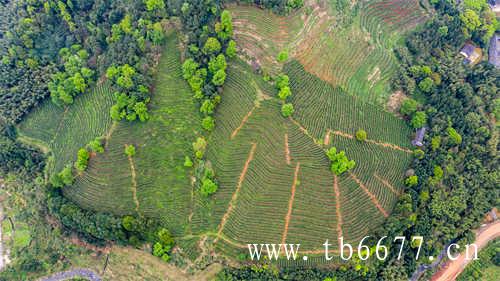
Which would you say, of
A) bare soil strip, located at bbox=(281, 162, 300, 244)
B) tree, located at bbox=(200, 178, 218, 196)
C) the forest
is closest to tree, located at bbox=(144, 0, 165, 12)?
the forest

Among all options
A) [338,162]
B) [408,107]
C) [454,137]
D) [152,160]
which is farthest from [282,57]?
[454,137]

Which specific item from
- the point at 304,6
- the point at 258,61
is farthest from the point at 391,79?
the point at 258,61

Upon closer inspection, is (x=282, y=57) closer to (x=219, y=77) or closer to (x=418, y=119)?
(x=219, y=77)

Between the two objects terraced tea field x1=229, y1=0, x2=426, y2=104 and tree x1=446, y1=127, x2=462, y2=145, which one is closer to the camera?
tree x1=446, y1=127, x2=462, y2=145

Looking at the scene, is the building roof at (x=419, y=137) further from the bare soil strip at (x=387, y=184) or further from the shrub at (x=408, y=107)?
the bare soil strip at (x=387, y=184)

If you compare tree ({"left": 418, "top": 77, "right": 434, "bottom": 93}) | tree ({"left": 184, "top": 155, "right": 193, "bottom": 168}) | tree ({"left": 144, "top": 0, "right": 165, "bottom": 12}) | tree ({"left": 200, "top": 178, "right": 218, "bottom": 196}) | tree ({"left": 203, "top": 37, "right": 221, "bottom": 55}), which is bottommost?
tree ({"left": 200, "top": 178, "right": 218, "bottom": 196})

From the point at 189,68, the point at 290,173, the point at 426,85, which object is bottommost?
the point at 290,173

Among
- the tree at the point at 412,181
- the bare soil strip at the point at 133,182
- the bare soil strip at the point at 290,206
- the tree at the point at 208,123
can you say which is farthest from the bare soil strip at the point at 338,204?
the bare soil strip at the point at 133,182

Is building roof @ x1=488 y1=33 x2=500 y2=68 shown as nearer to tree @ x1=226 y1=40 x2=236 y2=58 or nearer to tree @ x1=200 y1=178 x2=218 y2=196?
tree @ x1=226 y1=40 x2=236 y2=58
